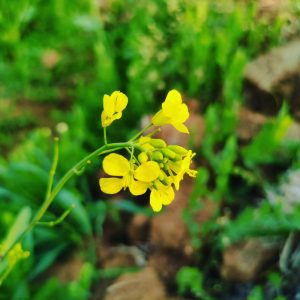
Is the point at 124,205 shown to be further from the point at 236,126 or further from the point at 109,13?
the point at 109,13

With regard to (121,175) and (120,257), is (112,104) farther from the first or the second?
(120,257)

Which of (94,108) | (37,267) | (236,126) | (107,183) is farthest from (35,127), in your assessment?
(107,183)

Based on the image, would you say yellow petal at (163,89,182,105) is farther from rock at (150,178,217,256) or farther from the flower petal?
rock at (150,178,217,256)

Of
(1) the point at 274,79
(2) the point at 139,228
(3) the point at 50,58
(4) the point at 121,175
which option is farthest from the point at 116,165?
(3) the point at 50,58

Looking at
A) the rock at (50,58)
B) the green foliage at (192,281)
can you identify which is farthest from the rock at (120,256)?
the rock at (50,58)

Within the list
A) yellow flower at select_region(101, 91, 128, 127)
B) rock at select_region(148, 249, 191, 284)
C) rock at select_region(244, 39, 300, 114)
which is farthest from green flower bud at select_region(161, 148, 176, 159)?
rock at select_region(244, 39, 300, 114)
